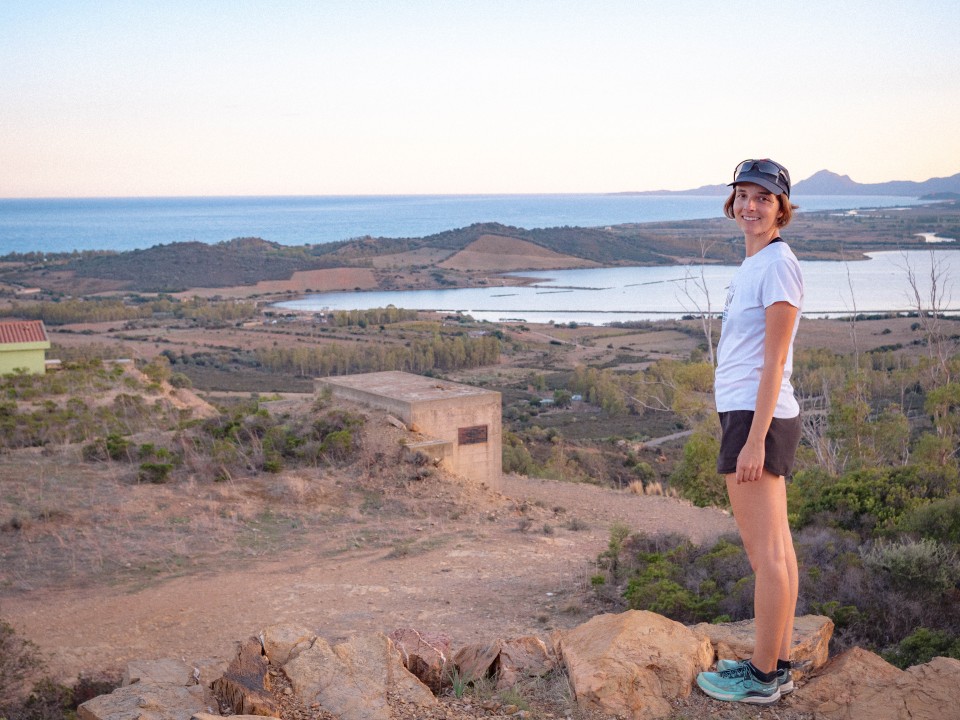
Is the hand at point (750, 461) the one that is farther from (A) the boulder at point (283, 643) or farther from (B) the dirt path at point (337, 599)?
(B) the dirt path at point (337, 599)

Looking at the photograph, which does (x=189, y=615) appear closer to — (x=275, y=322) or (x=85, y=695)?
(x=85, y=695)

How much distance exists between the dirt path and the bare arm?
3260 mm

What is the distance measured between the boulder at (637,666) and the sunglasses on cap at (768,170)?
6.34 ft

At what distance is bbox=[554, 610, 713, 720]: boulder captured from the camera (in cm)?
362

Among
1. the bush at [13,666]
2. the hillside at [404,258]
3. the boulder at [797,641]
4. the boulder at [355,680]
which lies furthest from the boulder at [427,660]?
the hillside at [404,258]

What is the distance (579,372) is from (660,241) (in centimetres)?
8184

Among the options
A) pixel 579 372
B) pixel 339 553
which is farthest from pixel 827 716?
pixel 579 372

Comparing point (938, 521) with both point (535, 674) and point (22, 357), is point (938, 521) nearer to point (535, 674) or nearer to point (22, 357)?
point (535, 674)

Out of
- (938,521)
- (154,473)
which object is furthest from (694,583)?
(154,473)

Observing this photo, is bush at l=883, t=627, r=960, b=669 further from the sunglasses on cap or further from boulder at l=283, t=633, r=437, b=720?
the sunglasses on cap

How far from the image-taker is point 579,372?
37.8 metres

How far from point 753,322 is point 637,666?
59.7 inches

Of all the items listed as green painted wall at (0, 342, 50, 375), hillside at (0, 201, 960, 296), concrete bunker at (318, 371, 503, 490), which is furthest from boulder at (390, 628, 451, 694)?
hillside at (0, 201, 960, 296)

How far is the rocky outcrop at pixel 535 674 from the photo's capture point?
3.55 meters
